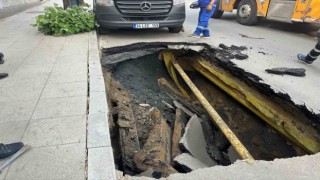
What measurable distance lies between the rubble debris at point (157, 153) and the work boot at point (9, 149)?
3.74 feet

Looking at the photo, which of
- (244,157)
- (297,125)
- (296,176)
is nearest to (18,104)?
(244,157)

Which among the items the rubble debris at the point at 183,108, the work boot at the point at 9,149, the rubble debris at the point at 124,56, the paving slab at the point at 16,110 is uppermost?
the work boot at the point at 9,149

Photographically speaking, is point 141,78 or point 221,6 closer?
point 141,78

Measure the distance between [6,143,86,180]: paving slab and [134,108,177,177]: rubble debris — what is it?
0.66 metres

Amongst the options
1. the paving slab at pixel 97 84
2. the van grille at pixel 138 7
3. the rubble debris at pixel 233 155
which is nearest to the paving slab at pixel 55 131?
the paving slab at pixel 97 84

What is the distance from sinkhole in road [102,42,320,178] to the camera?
3.22 metres

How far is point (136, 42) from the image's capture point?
257 inches

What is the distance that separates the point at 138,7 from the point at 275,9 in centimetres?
471

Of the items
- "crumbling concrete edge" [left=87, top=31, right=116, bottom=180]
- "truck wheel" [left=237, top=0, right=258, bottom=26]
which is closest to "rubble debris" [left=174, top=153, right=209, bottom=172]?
"crumbling concrete edge" [left=87, top=31, right=116, bottom=180]

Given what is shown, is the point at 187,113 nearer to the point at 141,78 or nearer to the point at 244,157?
the point at 141,78

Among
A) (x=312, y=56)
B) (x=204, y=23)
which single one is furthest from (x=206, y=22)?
(x=312, y=56)

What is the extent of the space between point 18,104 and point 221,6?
9.77 meters

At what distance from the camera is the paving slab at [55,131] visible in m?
2.65

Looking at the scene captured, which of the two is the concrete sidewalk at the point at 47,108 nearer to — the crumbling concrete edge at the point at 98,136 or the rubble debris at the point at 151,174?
the crumbling concrete edge at the point at 98,136
